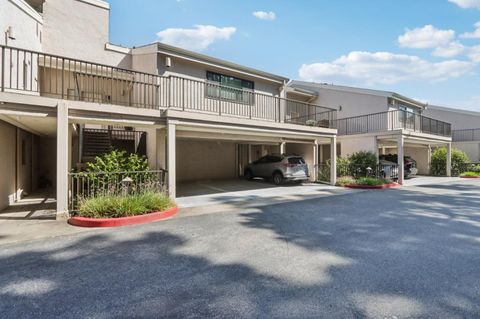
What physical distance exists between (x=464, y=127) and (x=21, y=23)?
33059 millimetres

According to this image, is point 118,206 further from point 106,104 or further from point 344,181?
point 344,181

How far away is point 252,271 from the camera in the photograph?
387 centimetres

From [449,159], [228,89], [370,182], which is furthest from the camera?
[449,159]

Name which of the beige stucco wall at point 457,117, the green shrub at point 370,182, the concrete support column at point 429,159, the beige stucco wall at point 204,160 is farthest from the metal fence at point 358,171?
the beige stucco wall at point 457,117

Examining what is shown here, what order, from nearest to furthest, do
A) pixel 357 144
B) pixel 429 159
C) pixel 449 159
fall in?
pixel 357 144 → pixel 449 159 → pixel 429 159

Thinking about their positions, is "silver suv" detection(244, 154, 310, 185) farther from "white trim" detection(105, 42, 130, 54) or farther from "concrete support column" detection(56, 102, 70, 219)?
"concrete support column" detection(56, 102, 70, 219)

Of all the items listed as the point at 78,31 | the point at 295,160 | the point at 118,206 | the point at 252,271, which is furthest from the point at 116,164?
the point at 295,160

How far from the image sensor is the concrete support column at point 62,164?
679 centimetres

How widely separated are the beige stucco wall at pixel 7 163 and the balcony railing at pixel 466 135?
32382 mm

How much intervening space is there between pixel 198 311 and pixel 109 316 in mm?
909

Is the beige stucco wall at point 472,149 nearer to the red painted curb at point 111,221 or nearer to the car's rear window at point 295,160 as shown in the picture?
the car's rear window at point 295,160

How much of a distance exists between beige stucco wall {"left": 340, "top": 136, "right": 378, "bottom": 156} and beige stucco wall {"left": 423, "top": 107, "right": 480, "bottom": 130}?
15920mm

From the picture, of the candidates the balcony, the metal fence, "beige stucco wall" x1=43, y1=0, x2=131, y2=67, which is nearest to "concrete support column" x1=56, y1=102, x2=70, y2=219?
the balcony

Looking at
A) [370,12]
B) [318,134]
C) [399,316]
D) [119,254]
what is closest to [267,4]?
[370,12]
